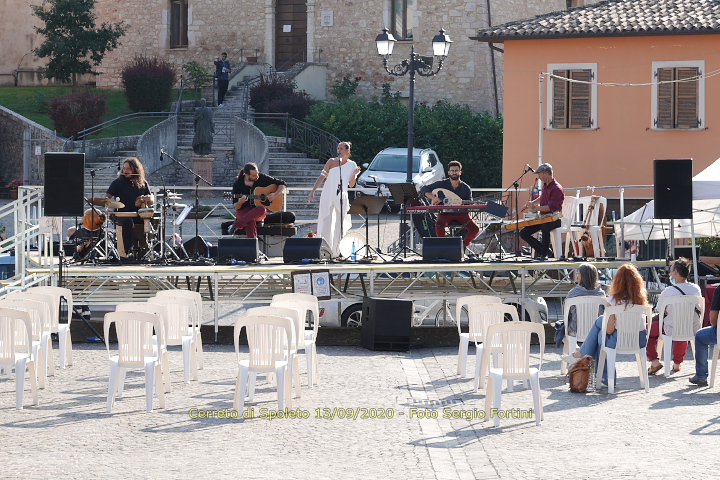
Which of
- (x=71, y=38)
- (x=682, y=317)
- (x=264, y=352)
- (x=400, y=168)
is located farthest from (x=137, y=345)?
(x=71, y=38)

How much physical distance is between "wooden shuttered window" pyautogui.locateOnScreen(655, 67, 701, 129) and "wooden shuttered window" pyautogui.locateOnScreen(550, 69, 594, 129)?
4.47 ft

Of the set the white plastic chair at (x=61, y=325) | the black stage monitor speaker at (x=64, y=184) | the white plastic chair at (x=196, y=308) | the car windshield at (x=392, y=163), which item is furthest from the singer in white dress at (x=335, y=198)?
the car windshield at (x=392, y=163)

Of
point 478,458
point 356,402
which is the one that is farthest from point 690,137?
point 478,458

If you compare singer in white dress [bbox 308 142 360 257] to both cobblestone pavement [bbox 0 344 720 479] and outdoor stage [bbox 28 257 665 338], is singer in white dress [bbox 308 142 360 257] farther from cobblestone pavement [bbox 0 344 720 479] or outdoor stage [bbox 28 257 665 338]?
cobblestone pavement [bbox 0 344 720 479]

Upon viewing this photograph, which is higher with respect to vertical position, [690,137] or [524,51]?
[524,51]

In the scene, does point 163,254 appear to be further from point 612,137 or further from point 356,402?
point 612,137

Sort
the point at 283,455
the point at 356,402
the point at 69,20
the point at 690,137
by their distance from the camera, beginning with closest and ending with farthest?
the point at 283,455
the point at 356,402
the point at 690,137
the point at 69,20

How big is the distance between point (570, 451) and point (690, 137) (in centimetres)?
1569

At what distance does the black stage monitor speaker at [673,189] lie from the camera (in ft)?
44.2

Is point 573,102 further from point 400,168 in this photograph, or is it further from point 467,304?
point 467,304

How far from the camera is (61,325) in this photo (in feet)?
37.7

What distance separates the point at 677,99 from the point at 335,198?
10308 millimetres

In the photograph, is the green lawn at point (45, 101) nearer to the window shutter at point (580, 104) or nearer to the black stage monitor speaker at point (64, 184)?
the window shutter at point (580, 104)

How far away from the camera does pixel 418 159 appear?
26453mm
